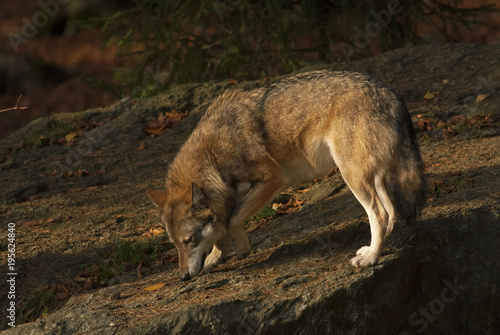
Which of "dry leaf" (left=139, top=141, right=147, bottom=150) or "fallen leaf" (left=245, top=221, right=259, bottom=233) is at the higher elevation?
"dry leaf" (left=139, top=141, right=147, bottom=150)

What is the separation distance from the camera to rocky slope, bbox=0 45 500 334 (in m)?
4.90

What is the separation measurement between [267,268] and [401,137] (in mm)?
1705

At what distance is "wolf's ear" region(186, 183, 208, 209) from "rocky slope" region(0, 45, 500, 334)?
681 mm

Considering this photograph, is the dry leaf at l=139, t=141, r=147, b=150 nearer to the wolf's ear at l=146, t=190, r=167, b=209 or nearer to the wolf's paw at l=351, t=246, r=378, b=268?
the wolf's ear at l=146, t=190, r=167, b=209

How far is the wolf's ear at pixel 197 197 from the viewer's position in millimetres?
5609

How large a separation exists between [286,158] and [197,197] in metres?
0.98

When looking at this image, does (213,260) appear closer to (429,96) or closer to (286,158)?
(286,158)

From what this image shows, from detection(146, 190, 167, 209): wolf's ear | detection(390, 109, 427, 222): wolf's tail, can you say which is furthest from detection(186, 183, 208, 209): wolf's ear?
detection(390, 109, 427, 222): wolf's tail

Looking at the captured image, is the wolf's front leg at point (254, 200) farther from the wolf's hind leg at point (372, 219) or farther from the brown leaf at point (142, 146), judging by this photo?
the brown leaf at point (142, 146)

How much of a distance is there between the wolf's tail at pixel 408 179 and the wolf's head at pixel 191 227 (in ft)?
5.61

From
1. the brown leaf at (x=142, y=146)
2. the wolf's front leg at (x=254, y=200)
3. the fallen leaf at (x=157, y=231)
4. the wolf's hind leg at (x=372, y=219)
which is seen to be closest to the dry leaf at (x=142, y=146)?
the brown leaf at (x=142, y=146)

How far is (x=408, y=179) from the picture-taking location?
17.6ft

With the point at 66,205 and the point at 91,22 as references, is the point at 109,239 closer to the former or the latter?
the point at 66,205

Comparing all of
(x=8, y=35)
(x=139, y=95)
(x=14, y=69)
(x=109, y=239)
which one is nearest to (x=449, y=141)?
(x=109, y=239)
